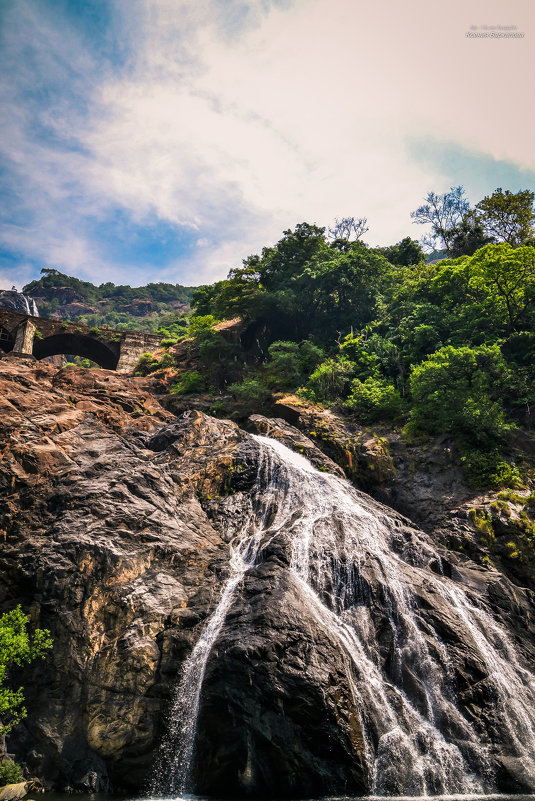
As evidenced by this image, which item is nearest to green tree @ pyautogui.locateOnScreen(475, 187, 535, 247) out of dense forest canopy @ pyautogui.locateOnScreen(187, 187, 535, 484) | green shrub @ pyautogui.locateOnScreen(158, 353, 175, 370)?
dense forest canopy @ pyautogui.locateOnScreen(187, 187, 535, 484)

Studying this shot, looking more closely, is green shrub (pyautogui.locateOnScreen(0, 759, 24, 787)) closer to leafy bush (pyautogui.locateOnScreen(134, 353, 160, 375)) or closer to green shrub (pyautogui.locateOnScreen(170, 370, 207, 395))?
green shrub (pyautogui.locateOnScreen(170, 370, 207, 395))

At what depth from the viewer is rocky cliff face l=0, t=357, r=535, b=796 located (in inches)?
431

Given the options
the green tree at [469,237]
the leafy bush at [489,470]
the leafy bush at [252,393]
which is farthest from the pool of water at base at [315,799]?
the green tree at [469,237]

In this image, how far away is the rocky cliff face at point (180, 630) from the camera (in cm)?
1095

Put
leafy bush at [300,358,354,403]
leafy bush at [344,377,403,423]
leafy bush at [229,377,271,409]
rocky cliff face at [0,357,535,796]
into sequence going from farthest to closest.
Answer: leafy bush at [229,377,271,409], leafy bush at [300,358,354,403], leafy bush at [344,377,403,423], rocky cliff face at [0,357,535,796]

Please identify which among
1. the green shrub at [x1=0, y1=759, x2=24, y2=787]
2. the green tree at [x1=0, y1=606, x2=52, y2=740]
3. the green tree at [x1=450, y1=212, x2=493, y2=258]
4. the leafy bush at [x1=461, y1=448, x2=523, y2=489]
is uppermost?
the green tree at [x1=450, y1=212, x2=493, y2=258]

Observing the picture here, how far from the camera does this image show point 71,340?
4353 centimetres

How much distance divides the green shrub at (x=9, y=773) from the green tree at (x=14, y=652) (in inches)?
26.9

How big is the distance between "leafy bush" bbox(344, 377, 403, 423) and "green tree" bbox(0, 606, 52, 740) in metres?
21.3

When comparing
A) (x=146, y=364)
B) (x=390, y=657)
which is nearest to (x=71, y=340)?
(x=146, y=364)

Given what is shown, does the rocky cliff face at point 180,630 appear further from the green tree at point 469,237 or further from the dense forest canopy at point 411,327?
the green tree at point 469,237

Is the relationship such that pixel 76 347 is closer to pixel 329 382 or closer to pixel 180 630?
pixel 329 382

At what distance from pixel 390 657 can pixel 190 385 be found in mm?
25583

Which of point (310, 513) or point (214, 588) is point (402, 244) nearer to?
point (310, 513)
